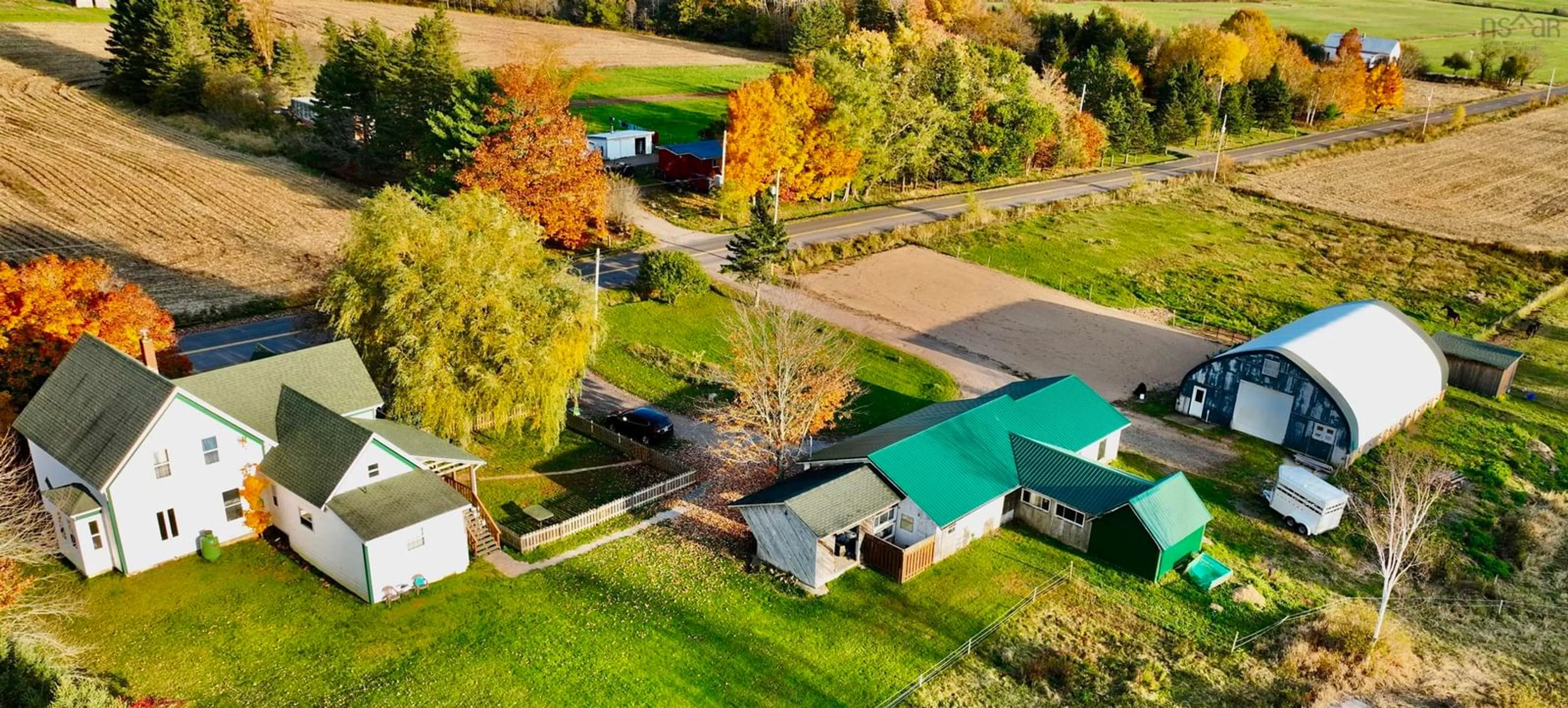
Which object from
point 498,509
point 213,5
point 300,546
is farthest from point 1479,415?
point 213,5

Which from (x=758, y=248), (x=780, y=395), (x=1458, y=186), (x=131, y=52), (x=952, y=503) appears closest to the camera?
(x=952, y=503)

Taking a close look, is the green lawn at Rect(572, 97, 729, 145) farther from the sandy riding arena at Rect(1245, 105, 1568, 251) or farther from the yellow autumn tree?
the yellow autumn tree

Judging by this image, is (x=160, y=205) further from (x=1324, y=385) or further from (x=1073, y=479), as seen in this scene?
(x=1324, y=385)

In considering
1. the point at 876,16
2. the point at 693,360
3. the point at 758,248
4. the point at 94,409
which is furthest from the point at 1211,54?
the point at 94,409

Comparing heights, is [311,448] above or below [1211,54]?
below

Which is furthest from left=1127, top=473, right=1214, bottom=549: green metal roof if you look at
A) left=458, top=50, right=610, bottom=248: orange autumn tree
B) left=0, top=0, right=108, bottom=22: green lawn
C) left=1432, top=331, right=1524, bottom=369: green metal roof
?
left=0, top=0, right=108, bottom=22: green lawn
